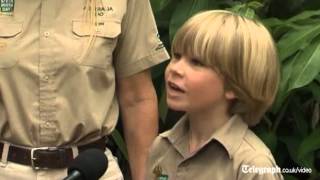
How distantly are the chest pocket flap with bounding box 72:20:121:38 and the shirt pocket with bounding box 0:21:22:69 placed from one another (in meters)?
0.15

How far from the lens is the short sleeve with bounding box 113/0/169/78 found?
2.23m

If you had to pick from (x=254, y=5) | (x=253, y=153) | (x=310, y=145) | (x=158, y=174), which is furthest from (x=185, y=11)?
(x=253, y=153)

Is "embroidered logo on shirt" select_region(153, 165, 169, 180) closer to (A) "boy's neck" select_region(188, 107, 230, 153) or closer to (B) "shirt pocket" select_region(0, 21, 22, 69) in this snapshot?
(A) "boy's neck" select_region(188, 107, 230, 153)

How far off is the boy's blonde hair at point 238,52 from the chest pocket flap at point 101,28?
29cm

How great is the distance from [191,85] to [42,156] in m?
0.48

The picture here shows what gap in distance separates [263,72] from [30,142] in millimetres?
651

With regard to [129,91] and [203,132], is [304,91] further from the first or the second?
[203,132]

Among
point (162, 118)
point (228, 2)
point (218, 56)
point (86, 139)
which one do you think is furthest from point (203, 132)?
point (228, 2)

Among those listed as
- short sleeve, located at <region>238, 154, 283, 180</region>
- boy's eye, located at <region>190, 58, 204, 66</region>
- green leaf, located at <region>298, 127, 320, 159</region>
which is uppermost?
boy's eye, located at <region>190, 58, 204, 66</region>

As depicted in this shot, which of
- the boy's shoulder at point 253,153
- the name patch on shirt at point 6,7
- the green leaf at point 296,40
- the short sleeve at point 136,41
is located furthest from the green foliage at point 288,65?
the name patch on shirt at point 6,7

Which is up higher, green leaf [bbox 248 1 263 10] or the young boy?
the young boy

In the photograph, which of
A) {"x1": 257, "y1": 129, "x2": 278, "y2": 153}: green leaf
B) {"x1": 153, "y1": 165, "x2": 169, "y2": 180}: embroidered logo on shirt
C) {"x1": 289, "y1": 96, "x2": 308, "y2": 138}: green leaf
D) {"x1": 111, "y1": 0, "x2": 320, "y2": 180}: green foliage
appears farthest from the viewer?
{"x1": 289, "y1": 96, "x2": 308, "y2": 138}: green leaf

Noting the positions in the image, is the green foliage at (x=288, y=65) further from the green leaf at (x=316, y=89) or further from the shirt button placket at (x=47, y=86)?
the shirt button placket at (x=47, y=86)

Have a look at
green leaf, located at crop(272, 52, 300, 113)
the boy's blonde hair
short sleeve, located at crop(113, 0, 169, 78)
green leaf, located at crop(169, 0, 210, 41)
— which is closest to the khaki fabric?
short sleeve, located at crop(113, 0, 169, 78)
